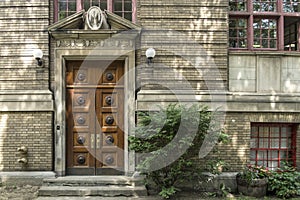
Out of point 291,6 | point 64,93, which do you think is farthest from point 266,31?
point 64,93

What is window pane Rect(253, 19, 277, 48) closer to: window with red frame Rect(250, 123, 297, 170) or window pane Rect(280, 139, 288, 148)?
window with red frame Rect(250, 123, 297, 170)

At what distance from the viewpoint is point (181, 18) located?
834cm

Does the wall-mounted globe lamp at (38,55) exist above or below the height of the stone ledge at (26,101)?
above

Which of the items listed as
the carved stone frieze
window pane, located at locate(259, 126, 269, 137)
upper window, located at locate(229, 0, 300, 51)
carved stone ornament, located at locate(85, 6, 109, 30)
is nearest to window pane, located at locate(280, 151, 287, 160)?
window pane, located at locate(259, 126, 269, 137)

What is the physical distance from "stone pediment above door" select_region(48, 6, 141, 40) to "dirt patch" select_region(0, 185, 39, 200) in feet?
13.3

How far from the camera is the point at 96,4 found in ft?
28.1

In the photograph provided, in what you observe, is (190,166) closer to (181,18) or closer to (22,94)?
(181,18)

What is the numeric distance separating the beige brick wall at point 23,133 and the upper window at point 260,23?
573 cm

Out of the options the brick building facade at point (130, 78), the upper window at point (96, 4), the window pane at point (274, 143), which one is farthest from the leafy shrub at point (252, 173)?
the upper window at point (96, 4)

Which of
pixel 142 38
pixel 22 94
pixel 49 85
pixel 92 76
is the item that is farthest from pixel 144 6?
pixel 22 94

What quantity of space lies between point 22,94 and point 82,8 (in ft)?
9.60

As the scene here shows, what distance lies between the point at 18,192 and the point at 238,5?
7.90 meters

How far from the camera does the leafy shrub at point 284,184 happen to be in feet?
24.4

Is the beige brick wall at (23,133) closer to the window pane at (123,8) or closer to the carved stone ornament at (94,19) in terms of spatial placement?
the carved stone ornament at (94,19)
